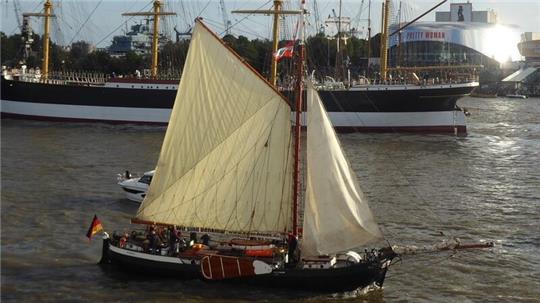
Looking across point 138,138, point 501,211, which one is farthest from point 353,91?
point 501,211

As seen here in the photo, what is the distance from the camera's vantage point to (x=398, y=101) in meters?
73.9

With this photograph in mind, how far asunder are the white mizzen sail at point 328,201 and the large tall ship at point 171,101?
153 feet

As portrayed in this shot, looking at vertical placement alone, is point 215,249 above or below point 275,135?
below

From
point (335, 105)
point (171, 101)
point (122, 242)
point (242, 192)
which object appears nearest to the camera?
point (242, 192)

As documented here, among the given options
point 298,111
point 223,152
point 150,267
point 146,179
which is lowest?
point 150,267

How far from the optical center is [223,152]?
25.9 metres

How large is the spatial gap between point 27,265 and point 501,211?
68.2 feet

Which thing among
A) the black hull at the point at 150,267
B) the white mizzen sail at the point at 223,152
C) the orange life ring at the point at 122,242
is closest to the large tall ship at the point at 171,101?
the white mizzen sail at the point at 223,152

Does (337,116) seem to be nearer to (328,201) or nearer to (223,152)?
(223,152)

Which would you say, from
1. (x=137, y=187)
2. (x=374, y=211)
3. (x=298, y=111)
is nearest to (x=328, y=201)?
(x=298, y=111)

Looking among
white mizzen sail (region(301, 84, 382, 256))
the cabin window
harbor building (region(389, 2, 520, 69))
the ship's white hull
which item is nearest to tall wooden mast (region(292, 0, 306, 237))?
white mizzen sail (region(301, 84, 382, 256))

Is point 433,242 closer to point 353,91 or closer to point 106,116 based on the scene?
point 353,91

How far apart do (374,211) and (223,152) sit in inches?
480

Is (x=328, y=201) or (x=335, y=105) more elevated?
(x=335, y=105)
